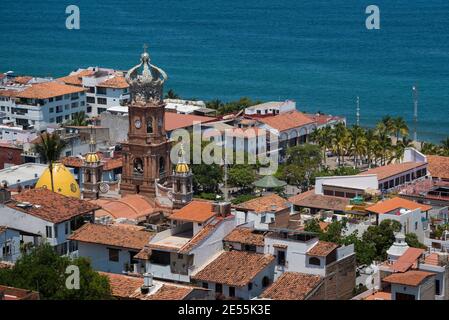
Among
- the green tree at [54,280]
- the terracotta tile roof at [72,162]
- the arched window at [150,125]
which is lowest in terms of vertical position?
the terracotta tile roof at [72,162]

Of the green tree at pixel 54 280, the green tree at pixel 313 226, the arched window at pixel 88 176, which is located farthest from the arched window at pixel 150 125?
the green tree at pixel 54 280

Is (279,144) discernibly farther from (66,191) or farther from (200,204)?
(200,204)

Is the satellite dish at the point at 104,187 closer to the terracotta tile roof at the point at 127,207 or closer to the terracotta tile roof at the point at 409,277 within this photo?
the terracotta tile roof at the point at 127,207

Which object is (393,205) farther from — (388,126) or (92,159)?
(388,126)

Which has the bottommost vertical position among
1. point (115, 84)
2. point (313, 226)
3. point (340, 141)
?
point (340, 141)

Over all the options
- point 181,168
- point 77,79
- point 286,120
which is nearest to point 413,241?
point 181,168

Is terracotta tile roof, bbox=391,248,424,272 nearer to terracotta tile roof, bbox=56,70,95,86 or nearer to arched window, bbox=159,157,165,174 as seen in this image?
arched window, bbox=159,157,165,174
